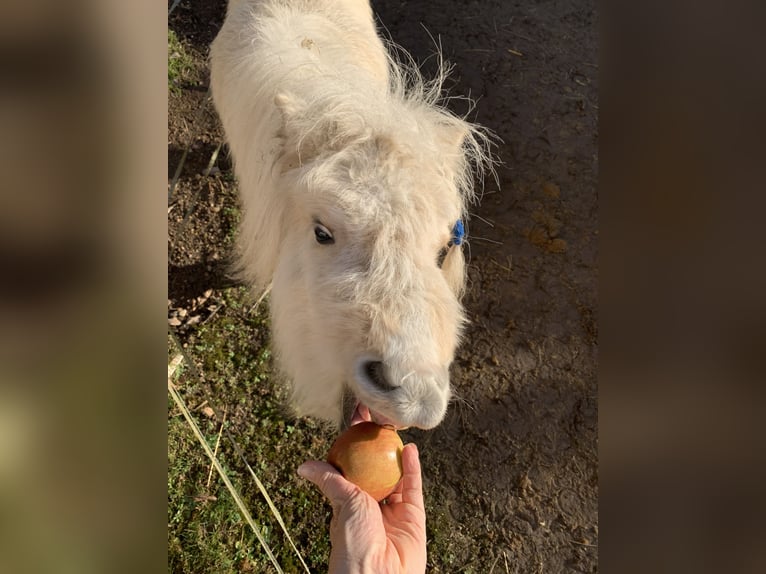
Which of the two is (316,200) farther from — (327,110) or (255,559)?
(255,559)

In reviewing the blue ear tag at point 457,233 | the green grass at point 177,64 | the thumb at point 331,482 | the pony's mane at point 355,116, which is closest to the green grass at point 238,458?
the thumb at point 331,482

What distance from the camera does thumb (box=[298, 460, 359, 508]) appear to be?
6.54ft

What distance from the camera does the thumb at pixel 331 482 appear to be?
1.99 m

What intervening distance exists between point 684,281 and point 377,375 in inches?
44.9

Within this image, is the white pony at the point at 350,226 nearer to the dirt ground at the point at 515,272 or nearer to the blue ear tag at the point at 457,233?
the blue ear tag at the point at 457,233

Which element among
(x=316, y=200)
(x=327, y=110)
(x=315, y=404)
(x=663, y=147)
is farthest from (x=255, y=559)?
(x=663, y=147)

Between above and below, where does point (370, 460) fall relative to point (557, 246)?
above

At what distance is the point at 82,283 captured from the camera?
0.66 metres

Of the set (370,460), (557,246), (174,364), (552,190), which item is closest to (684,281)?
(370,460)

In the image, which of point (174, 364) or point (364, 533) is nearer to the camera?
point (364, 533)

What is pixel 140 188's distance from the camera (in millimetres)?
748

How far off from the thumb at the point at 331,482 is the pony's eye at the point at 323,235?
3.07ft

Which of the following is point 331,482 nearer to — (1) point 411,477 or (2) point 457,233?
(1) point 411,477

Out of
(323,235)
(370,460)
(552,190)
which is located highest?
(323,235)
